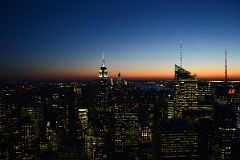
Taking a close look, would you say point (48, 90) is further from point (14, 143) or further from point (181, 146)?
point (181, 146)

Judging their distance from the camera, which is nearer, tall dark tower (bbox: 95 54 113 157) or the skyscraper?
tall dark tower (bbox: 95 54 113 157)

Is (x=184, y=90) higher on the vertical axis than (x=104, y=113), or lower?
higher

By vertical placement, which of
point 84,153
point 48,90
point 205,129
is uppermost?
point 48,90

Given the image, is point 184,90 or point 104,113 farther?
point 184,90

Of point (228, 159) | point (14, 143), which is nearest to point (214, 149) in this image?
point (228, 159)

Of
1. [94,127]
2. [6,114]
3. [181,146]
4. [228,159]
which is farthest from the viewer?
[94,127]

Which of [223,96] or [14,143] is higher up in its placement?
[223,96]

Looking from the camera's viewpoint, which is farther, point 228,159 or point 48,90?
point 48,90

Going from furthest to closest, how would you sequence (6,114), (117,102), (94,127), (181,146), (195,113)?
(117,102), (195,113), (94,127), (6,114), (181,146)

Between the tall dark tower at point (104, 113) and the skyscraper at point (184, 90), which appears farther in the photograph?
the skyscraper at point (184, 90)
